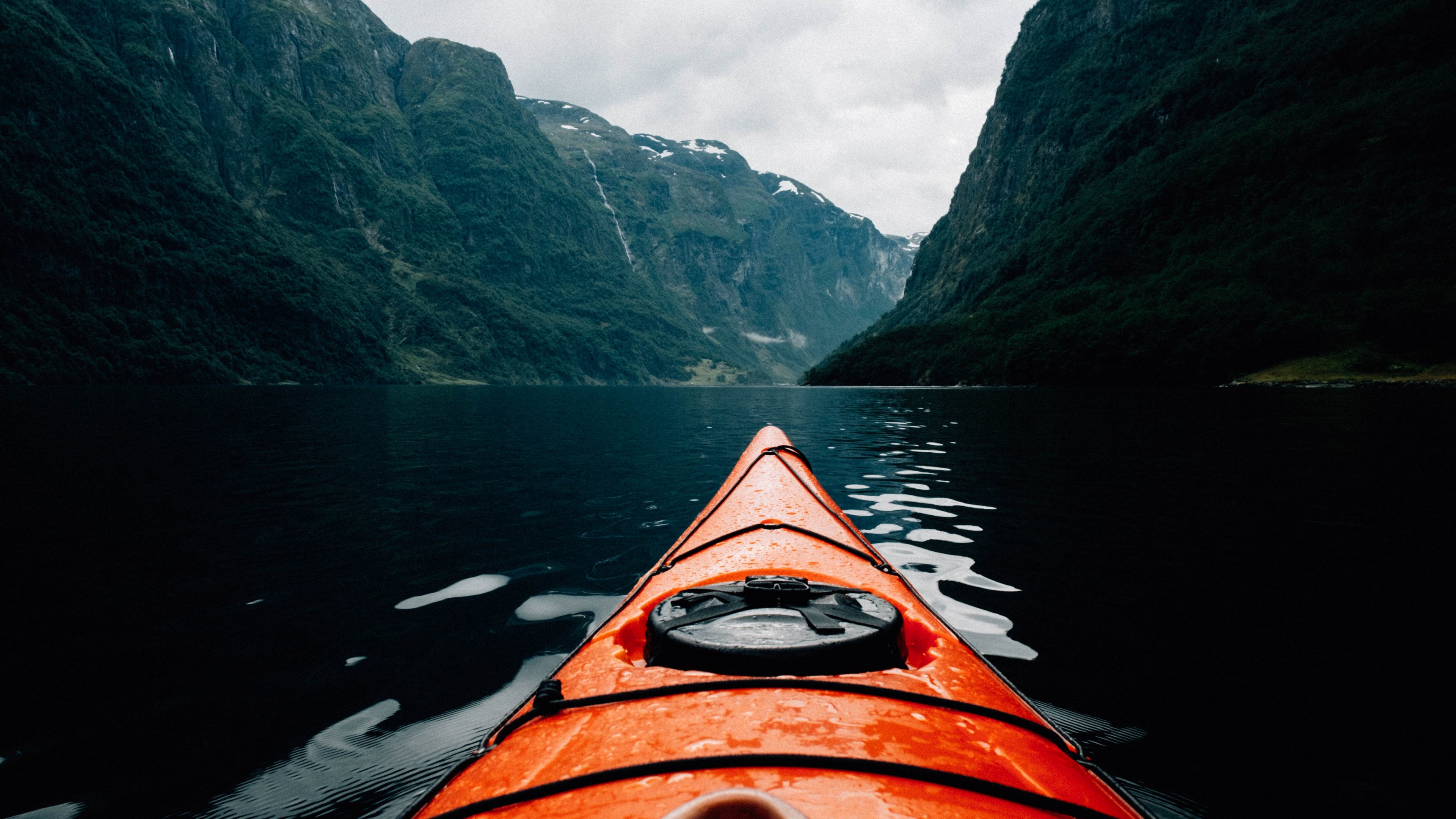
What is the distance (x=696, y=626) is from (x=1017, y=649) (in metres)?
3.35

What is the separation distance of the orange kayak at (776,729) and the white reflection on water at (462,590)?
3390mm

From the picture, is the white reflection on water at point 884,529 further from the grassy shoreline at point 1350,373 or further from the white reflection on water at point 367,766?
the grassy shoreline at point 1350,373

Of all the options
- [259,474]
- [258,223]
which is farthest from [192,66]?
[259,474]

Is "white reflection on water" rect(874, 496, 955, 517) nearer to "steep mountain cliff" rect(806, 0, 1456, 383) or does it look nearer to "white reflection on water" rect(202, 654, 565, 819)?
"white reflection on water" rect(202, 654, 565, 819)

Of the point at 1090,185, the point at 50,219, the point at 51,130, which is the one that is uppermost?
the point at 51,130

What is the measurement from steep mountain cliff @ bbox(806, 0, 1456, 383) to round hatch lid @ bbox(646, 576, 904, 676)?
3003 inches

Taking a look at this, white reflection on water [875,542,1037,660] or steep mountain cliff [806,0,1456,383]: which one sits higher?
steep mountain cliff [806,0,1456,383]

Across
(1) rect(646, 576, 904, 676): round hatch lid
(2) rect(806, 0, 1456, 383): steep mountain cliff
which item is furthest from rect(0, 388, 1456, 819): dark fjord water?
(2) rect(806, 0, 1456, 383): steep mountain cliff

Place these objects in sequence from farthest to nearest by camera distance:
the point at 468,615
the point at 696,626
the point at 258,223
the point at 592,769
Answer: the point at 258,223, the point at 468,615, the point at 696,626, the point at 592,769

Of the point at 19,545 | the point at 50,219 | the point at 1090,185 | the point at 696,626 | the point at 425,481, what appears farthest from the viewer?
the point at 1090,185

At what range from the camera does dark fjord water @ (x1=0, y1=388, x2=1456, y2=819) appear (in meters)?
3.31

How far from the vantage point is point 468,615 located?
5.49 m

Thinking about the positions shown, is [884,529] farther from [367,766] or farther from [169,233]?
[169,233]

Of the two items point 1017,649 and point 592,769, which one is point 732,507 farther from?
point 592,769
